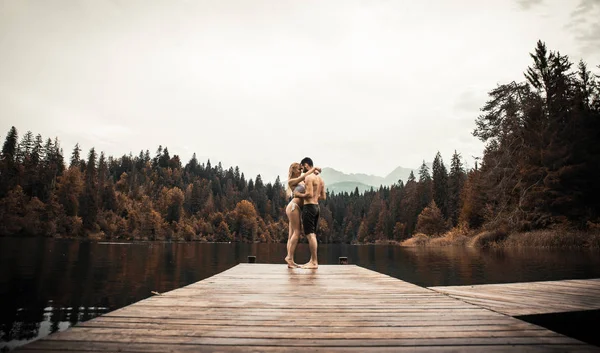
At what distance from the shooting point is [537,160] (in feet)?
125

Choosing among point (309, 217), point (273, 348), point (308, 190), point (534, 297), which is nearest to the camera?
point (273, 348)

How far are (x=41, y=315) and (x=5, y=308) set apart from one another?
1818 mm

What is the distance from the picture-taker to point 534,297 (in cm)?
755

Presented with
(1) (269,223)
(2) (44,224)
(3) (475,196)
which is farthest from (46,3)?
(1) (269,223)

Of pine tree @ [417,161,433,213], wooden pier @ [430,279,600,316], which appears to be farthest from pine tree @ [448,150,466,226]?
wooden pier @ [430,279,600,316]

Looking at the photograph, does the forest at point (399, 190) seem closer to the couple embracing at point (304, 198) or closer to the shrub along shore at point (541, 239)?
the shrub along shore at point (541, 239)

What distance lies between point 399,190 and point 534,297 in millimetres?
127592

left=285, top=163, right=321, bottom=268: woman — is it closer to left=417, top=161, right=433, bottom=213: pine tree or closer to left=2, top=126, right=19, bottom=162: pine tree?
left=417, top=161, right=433, bottom=213: pine tree

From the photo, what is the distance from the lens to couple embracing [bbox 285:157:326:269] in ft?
32.2

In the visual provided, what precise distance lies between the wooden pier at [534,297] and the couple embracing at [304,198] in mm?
3835

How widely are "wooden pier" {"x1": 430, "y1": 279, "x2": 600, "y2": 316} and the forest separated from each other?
30543 mm

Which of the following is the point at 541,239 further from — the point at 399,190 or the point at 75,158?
the point at 75,158

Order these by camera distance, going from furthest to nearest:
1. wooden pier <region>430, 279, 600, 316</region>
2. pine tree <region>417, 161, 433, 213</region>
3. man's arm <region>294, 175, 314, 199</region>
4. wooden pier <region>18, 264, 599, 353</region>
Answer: pine tree <region>417, 161, 433, 213</region> → man's arm <region>294, 175, 314, 199</region> → wooden pier <region>430, 279, 600, 316</region> → wooden pier <region>18, 264, 599, 353</region>

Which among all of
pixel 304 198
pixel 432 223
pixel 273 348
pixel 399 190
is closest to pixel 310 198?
pixel 304 198
